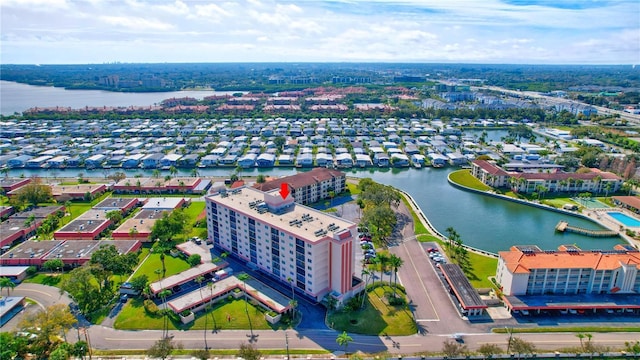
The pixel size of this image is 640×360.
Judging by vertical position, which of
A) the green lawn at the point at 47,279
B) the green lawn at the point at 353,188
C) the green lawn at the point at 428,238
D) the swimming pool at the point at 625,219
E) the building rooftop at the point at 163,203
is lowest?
the green lawn at the point at 47,279

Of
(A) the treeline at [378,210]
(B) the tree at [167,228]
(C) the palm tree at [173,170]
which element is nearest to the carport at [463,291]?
(A) the treeline at [378,210]

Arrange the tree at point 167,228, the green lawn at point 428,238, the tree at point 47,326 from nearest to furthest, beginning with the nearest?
the tree at point 47,326, the tree at point 167,228, the green lawn at point 428,238

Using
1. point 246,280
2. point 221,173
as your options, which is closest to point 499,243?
point 246,280

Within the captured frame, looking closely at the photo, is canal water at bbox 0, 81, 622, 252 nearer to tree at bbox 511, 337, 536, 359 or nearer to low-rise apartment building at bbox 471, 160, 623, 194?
low-rise apartment building at bbox 471, 160, 623, 194

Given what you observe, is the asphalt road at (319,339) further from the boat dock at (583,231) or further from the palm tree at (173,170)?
the palm tree at (173,170)

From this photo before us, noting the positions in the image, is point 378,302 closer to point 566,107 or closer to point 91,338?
point 91,338

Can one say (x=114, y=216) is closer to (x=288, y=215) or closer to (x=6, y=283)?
(x=6, y=283)
